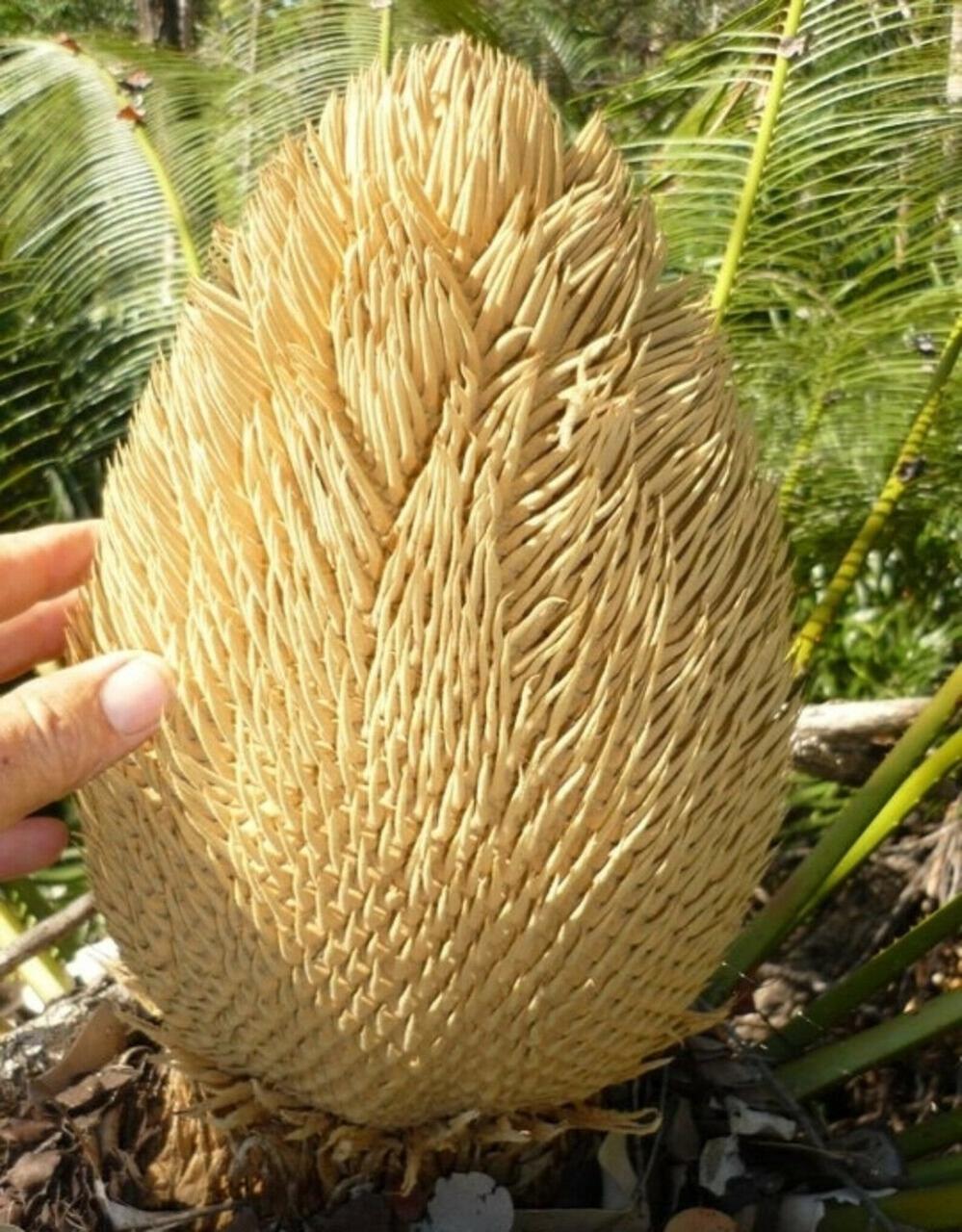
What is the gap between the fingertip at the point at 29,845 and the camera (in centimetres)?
101

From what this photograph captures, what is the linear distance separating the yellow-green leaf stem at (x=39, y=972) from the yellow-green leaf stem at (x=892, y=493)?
77 centimetres

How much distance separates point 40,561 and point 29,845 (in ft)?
0.68

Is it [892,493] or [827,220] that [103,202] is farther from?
[892,493]

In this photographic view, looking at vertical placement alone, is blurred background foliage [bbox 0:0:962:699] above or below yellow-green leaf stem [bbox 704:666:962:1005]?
above

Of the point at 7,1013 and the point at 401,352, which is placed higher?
the point at 401,352

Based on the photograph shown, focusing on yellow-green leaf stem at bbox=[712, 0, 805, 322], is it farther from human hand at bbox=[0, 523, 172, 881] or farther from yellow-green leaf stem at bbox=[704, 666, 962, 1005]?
human hand at bbox=[0, 523, 172, 881]

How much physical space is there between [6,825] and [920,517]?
3.89ft

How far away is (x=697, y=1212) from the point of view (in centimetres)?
98

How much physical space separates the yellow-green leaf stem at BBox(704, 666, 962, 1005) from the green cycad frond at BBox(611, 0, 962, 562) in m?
0.41

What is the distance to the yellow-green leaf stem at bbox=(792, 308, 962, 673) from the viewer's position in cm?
136

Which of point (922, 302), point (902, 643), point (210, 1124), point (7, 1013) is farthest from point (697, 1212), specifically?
point (902, 643)

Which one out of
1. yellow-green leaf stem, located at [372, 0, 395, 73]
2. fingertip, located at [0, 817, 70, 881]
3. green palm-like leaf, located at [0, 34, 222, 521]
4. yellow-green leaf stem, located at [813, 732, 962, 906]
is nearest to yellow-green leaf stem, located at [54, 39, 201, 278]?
green palm-like leaf, located at [0, 34, 222, 521]

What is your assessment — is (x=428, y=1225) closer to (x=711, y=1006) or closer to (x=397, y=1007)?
(x=397, y=1007)

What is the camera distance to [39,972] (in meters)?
1.34
